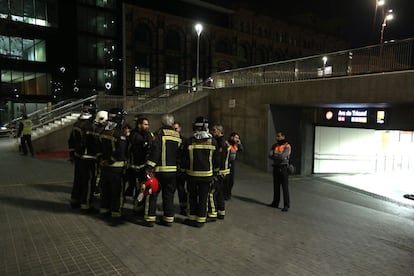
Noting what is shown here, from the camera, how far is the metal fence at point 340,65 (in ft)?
31.1

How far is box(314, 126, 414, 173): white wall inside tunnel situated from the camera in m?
15.0

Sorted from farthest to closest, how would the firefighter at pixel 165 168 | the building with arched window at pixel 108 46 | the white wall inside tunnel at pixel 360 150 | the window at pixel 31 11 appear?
the building with arched window at pixel 108 46 → the window at pixel 31 11 → the white wall inside tunnel at pixel 360 150 → the firefighter at pixel 165 168

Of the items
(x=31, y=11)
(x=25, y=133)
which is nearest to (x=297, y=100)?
(x=25, y=133)

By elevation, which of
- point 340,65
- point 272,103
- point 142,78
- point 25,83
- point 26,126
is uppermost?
point 142,78

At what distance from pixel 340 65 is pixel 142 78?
30902 millimetres

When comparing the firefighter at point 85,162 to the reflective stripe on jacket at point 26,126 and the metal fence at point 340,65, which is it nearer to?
the metal fence at point 340,65

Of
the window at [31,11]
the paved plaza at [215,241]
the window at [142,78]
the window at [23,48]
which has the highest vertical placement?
the window at [31,11]

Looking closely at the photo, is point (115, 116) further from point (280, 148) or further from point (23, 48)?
point (23, 48)

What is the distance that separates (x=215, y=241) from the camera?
5.40 meters

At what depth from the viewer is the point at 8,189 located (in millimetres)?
8445

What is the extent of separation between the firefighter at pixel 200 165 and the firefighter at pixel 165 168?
278mm

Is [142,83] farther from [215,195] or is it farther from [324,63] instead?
[215,195]

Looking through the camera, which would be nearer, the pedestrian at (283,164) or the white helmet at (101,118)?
the white helmet at (101,118)

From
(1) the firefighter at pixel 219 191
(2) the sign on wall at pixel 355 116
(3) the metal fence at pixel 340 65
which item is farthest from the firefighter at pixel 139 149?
(2) the sign on wall at pixel 355 116
